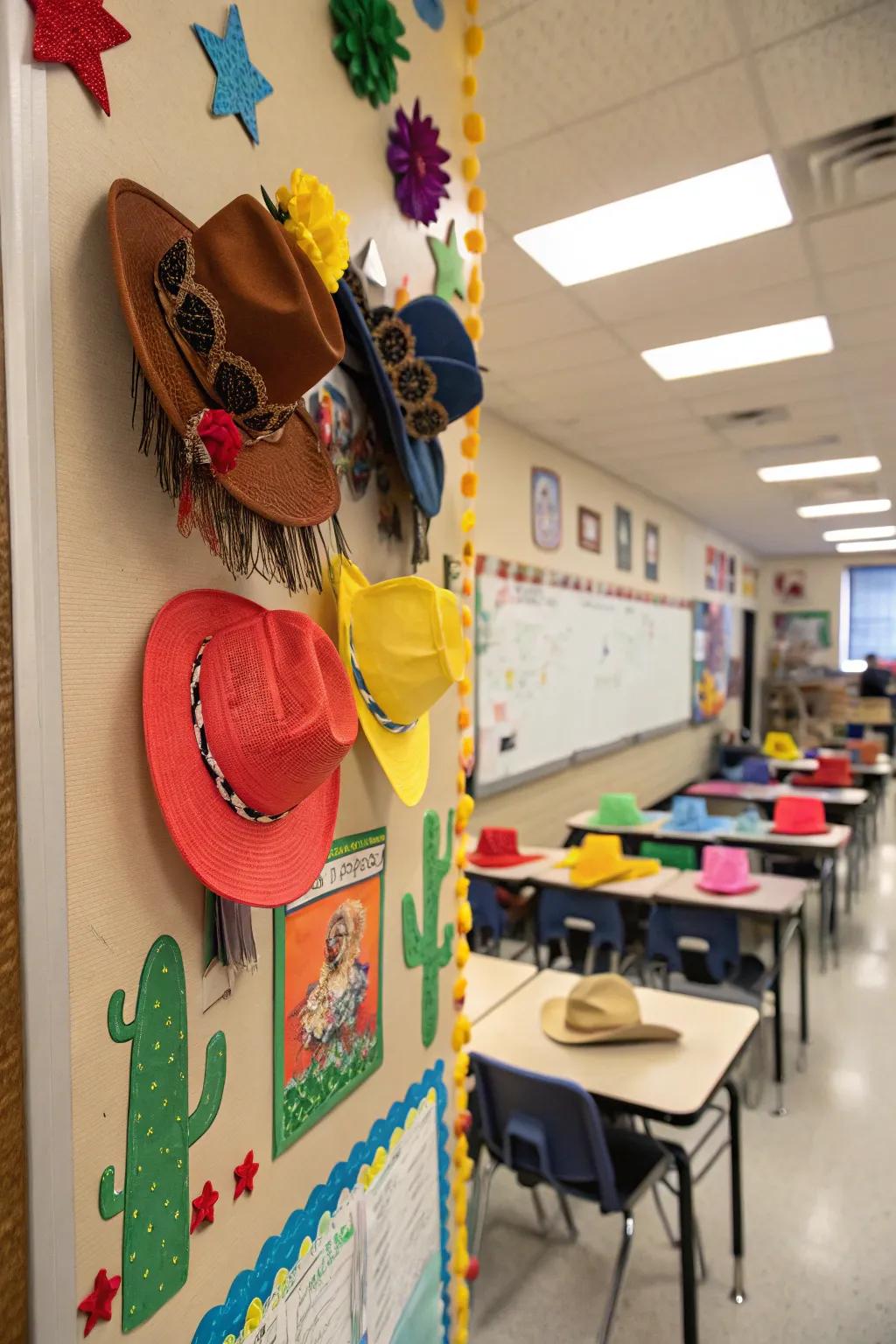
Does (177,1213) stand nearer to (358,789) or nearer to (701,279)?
(358,789)

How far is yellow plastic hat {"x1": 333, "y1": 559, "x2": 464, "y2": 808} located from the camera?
3.22 ft

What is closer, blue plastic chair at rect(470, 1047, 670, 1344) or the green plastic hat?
blue plastic chair at rect(470, 1047, 670, 1344)

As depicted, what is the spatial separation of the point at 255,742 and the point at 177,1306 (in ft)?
1.79

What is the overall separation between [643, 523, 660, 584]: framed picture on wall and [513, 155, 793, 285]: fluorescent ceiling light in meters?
4.32

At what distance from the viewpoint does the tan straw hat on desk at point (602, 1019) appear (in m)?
2.09

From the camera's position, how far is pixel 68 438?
2.06 feet

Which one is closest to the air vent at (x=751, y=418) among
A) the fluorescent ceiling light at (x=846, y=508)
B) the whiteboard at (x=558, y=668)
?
the whiteboard at (x=558, y=668)

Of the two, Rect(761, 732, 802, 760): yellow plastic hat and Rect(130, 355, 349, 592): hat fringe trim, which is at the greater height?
Rect(130, 355, 349, 592): hat fringe trim

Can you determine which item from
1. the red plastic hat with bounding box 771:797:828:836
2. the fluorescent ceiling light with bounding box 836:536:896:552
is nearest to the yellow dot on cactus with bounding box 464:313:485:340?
the red plastic hat with bounding box 771:797:828:836

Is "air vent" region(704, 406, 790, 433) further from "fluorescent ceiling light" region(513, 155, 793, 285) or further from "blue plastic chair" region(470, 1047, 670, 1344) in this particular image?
"blue plastic chair" region(470, 1047, 670, 1344)

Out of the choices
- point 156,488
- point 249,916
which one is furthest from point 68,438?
point 249,916

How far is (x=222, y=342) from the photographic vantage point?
2.21 ft

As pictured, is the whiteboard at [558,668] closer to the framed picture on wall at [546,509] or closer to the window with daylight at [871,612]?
the framed picture on wall at [546,509]

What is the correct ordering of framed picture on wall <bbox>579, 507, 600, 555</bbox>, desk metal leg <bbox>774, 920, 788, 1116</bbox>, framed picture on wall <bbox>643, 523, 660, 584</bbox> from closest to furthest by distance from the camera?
desk metal leg <bbox>774, 920, 788, 1116</bbox>, framed picture on wall <bbox>579, 507, 600, 555</bbox>, framed picture on wall <bbox>643, 523, 660, 584</bbox>
